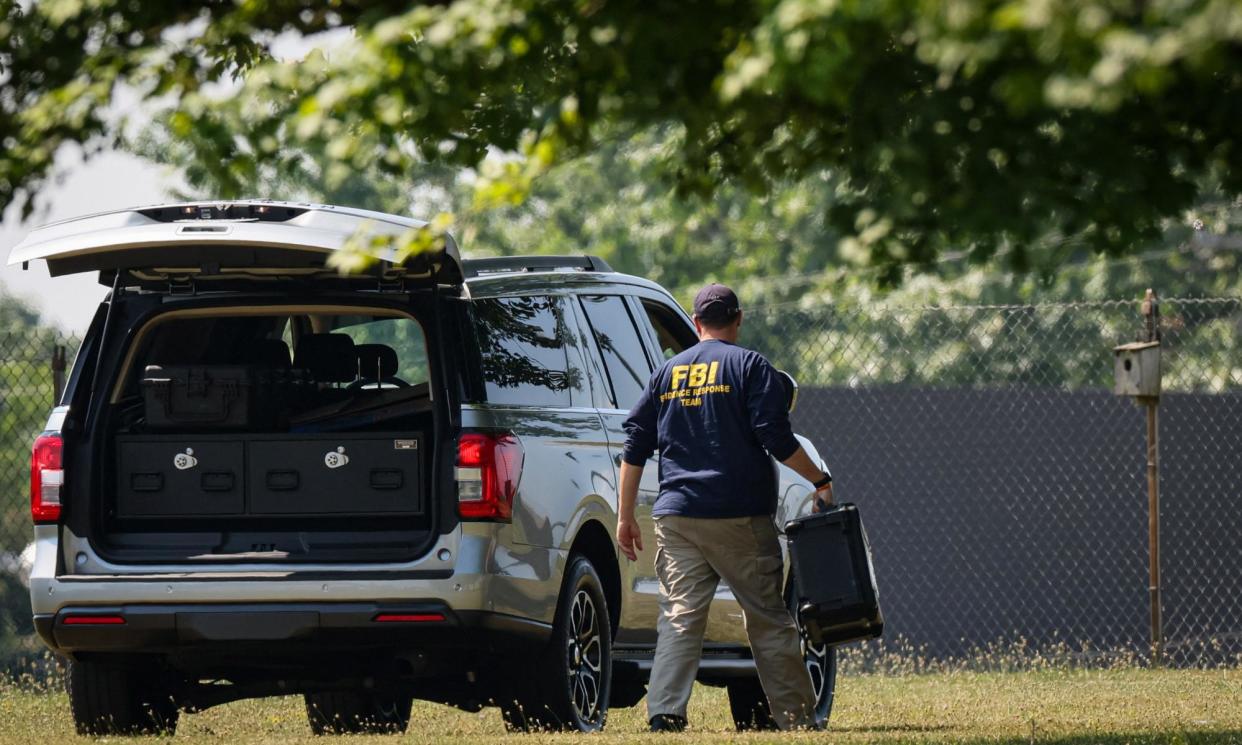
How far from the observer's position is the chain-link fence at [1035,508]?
13.5m

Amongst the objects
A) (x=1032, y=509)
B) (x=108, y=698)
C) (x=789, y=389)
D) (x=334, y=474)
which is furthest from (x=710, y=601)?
(x=1032, y=509)

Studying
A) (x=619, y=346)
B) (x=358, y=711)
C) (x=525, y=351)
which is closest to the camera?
(x=525, y=351)

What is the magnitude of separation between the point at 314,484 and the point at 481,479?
0.81 metres

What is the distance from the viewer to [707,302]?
846cm

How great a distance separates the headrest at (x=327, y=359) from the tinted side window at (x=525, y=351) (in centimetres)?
78

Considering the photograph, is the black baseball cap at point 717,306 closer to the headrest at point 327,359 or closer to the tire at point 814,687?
the headrest at point 327,359

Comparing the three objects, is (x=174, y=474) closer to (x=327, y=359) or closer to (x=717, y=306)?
(x=327, y=359)

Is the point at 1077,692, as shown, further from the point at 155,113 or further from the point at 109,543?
the point at 155,113

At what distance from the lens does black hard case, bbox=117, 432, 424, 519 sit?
311 inches

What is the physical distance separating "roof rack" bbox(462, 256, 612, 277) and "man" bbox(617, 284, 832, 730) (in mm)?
875

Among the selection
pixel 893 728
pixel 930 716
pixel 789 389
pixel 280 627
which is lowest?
pixel 930 716

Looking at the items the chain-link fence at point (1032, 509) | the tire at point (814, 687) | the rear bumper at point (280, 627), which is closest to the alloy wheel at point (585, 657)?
the rear bumper at point (280, 627)

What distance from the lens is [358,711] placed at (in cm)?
977

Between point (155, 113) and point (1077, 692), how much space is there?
7.21 meters
